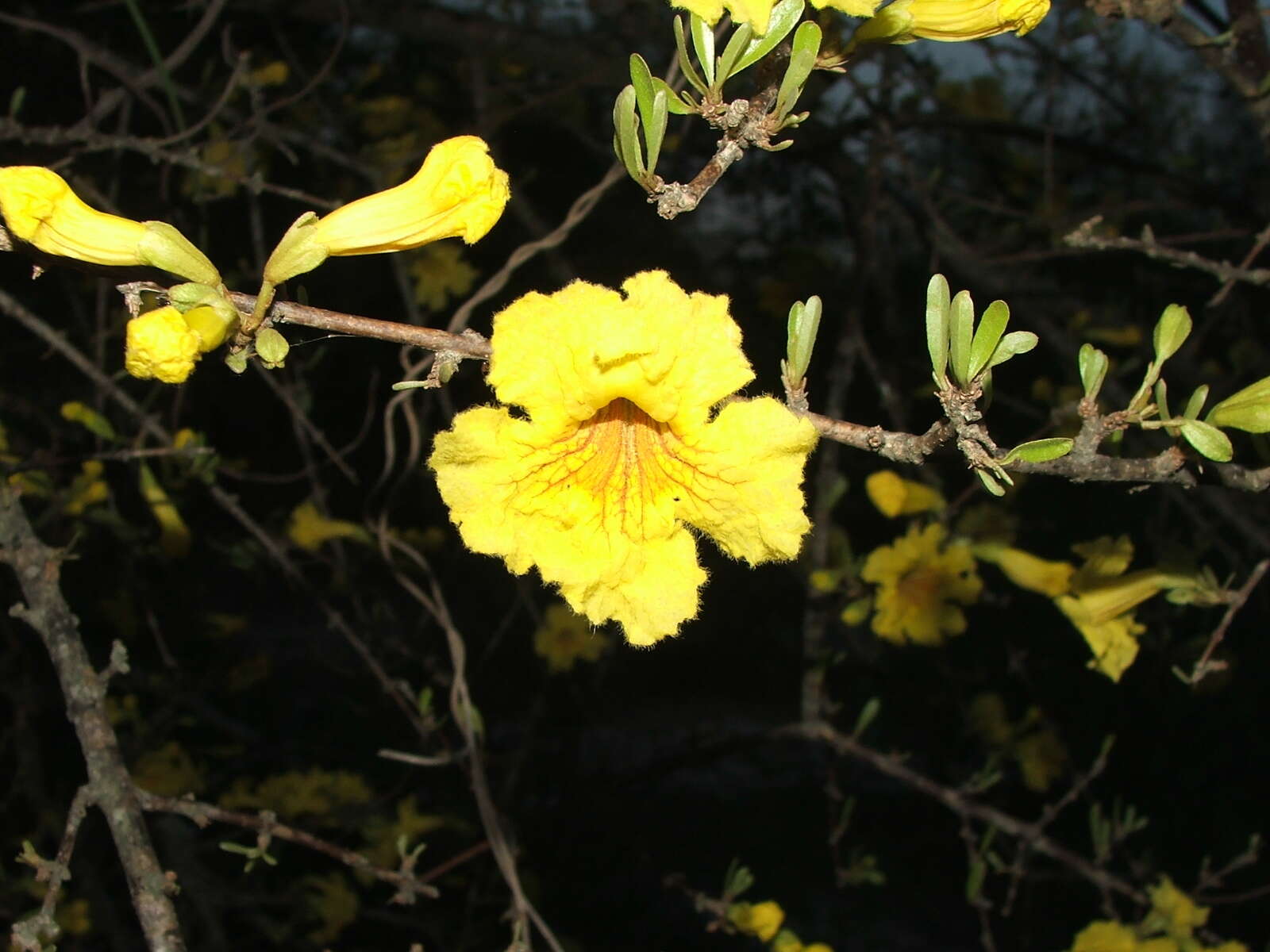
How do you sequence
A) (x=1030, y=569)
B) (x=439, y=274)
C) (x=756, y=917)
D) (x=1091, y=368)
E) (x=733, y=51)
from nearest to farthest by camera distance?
(x=733, y=51) < (x=1091, y=368) < (x=756, y=917) < (x=1030, y=569) < (x=439, y=274)

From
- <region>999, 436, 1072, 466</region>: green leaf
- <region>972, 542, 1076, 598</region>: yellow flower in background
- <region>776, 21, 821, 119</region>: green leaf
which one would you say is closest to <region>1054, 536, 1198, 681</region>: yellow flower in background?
<region>972, 542, 1076, 598</region>: yellow flower in background

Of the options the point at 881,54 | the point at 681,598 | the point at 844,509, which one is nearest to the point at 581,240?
the point at 844,509

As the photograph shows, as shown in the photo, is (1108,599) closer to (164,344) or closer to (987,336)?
(987,336)

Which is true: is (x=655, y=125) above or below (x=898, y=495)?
above

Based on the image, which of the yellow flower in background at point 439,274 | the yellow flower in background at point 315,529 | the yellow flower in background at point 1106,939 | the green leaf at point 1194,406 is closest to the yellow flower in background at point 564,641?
the yellow flower in background at point 315,529

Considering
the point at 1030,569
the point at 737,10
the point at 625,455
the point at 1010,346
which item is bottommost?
the point at 1030,569

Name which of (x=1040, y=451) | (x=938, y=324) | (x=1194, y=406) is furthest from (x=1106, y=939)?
(x=938, y=324)

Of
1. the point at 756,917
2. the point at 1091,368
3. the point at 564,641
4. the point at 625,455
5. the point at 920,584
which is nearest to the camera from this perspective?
the point at 1091,368

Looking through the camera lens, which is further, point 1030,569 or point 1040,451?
point 1030,569
